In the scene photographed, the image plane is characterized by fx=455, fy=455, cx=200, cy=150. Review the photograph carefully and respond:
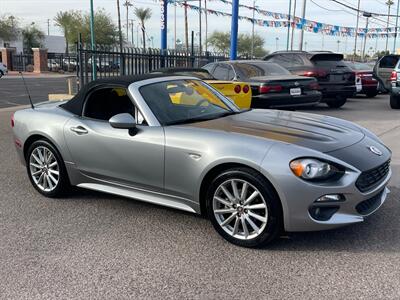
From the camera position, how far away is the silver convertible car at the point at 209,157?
366 cm

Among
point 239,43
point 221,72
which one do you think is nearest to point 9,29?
point 239,43

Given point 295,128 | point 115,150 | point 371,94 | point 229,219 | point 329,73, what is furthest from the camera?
point 371,94

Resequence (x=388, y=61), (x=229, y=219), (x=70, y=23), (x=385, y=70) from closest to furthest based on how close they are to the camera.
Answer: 1. (x=229, y=219)
2. (x=385, y=70)
3. (x=388, y=61)
4. (x=70, y=23)

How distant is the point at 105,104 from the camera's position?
5133 millimetres

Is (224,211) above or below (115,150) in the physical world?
below

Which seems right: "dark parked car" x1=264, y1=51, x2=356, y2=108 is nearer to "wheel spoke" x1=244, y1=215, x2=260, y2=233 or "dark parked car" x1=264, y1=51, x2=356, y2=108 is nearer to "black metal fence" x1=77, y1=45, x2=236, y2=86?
"black metal fence" x1=77, y1=45, x2=236, y2=86

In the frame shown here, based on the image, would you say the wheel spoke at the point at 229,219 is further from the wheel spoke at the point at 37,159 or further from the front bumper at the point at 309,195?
the wheel spoke at the point at 37,159

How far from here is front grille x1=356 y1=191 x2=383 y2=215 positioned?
3782mm

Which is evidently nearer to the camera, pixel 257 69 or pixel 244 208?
pixel 244 208

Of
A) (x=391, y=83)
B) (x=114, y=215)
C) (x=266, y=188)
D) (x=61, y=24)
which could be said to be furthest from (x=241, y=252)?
(x=61, y=24)

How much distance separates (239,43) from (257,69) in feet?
287

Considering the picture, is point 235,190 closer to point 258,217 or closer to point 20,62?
point 258,217

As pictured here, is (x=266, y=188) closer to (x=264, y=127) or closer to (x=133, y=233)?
(x=264, y=127)

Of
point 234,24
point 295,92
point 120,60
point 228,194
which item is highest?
point 234,24
